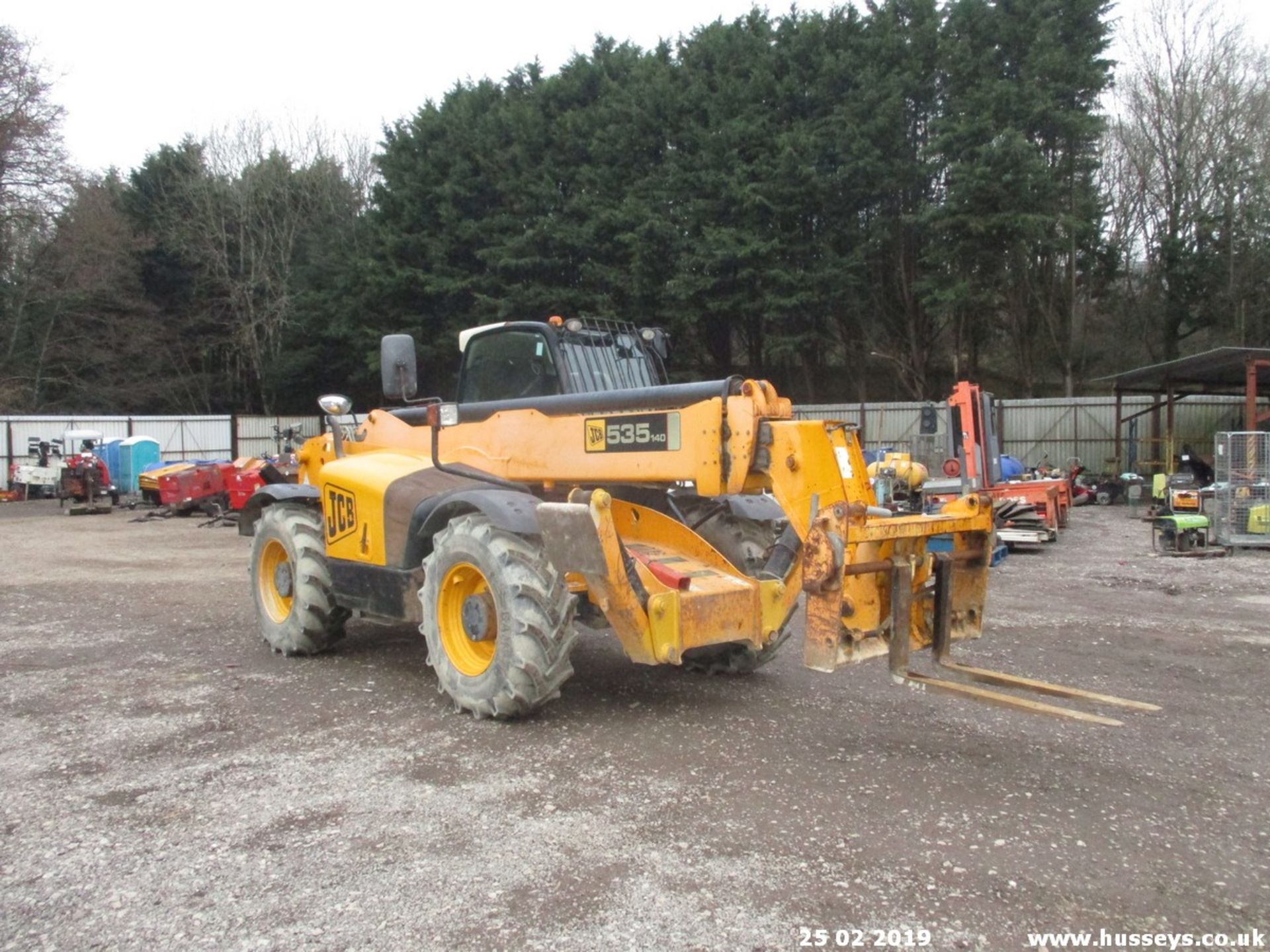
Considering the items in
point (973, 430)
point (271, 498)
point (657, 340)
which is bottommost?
point (271, 498)

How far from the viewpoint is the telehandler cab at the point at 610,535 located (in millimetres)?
4910

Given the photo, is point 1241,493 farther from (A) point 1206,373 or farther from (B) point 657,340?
(B) point 657,340

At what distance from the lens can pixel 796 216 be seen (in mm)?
30422

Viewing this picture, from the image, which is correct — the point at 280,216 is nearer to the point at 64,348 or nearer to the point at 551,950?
the point at 64,348

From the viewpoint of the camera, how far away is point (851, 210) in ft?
100

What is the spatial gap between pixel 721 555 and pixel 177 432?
93.4 ft

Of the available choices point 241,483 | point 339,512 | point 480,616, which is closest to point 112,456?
point 241,483

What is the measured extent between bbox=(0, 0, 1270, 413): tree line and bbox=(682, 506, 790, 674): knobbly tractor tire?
22013 mm

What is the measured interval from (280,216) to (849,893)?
40.3 metres

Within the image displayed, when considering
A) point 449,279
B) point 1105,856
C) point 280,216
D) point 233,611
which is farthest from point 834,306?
point 1105,856

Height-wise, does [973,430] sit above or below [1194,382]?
below

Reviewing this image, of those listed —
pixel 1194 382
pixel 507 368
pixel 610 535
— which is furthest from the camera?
pixel 1194 382

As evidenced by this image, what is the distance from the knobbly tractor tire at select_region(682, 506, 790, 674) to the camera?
6414 mm

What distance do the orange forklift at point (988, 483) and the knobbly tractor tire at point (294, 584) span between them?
960 cm
